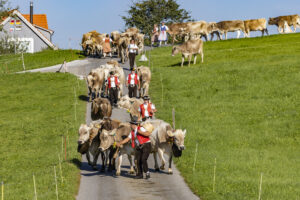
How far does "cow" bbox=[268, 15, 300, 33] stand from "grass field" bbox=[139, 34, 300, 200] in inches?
533

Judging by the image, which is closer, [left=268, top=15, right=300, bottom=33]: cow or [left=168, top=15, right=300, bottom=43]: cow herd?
[left=168, top=15, right=300, bottom=43]: cow herd

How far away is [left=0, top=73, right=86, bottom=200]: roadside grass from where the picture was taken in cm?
2103

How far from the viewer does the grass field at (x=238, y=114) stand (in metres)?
21.9

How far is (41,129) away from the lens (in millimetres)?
32938

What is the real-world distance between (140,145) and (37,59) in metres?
45.0

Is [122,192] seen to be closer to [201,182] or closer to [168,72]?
[201,182]

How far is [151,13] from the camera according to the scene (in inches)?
3821

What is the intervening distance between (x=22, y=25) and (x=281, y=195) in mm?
72063

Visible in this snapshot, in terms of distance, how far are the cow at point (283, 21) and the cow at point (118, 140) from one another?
56114 mm

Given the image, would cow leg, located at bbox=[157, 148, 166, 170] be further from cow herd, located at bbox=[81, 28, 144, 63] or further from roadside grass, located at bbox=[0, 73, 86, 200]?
cow herd, located at bbox=[81, 28, 144, 63]

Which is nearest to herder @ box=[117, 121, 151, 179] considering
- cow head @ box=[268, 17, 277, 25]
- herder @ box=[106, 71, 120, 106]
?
herder @ box=[106, 71, 120, 106]

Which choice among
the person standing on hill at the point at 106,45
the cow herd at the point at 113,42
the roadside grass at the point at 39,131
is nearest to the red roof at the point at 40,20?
the cow herd at the point at 113,42

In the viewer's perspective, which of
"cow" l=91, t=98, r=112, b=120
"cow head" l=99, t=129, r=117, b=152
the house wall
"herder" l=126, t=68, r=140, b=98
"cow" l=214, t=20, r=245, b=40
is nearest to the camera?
"cow head" l=99, t=129, r=117, b=152

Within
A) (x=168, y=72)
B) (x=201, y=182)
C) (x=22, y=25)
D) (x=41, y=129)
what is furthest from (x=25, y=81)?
(x=22, y=25)
